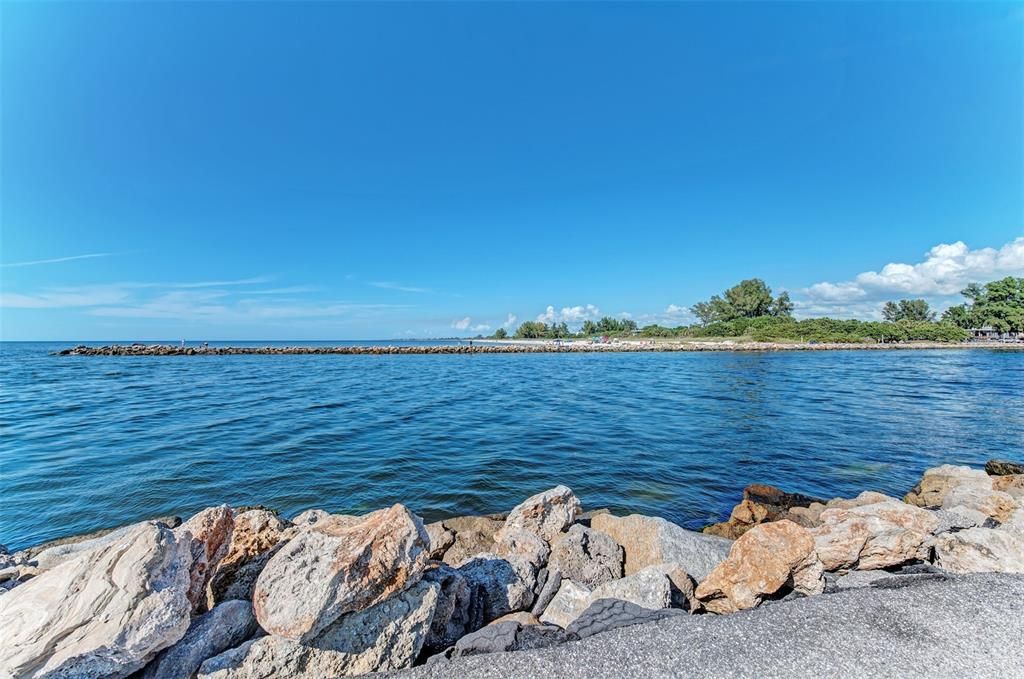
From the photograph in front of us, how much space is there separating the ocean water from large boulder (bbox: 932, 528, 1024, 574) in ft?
9.42

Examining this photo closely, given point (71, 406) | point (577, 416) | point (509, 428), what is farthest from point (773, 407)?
point (71, 406)

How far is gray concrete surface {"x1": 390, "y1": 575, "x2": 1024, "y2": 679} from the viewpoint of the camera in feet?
7.78

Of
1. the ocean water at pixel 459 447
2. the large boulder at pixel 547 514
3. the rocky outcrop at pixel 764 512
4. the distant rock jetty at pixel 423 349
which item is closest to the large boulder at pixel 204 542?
the large boulder at pixel 547 514

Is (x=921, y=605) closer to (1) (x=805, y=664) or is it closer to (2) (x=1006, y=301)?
(1) (x=805, y=664)

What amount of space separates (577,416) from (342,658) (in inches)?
481

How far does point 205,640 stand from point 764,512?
7.01 metres

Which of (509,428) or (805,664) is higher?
(805,664)

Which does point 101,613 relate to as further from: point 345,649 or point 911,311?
point 911,311

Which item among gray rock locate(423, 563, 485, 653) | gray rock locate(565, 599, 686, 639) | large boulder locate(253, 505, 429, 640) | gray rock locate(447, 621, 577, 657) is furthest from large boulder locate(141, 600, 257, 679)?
gray rock locate(565, 599, 686, 639)

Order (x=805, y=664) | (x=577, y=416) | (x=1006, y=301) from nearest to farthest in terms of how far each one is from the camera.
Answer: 1. (x=805, y=664)
2. (x=577, y=416)
3. (x=1006, y=301)

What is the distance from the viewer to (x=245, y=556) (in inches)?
148

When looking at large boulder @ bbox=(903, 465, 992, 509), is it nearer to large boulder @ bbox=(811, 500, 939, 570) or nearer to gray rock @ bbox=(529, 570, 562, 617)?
large boulder @ bbox=(811, 500, 939, 570)

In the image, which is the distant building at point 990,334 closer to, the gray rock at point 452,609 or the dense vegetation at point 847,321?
the dense vegetation at point 847,321

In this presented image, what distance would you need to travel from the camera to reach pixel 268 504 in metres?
6.90
